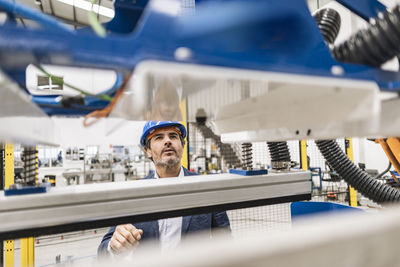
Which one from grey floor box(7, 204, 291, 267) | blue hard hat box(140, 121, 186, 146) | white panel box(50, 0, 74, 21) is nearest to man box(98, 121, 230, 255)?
blue hard hat box(140, 121, 186, 146)

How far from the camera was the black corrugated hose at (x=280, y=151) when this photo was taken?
3.60 ft

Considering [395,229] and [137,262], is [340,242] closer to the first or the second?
[395,229]

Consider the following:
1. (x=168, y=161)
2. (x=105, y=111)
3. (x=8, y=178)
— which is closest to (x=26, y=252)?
(x=8, y=178)

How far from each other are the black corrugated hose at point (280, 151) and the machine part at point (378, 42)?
0.62 m

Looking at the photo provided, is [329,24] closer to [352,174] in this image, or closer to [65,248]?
[352,174]

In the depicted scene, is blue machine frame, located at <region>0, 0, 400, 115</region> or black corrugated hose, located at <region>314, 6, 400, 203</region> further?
black corrugated hose, located at <region>314, 6, 400, 203</region>

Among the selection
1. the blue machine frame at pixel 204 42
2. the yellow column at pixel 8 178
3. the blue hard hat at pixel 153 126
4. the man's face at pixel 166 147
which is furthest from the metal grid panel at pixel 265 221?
the blue machine frame at pixel 204 42

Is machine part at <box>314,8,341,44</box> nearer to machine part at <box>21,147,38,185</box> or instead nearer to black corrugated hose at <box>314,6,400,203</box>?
black corrugated hose at <box>314,6,400,203</box>

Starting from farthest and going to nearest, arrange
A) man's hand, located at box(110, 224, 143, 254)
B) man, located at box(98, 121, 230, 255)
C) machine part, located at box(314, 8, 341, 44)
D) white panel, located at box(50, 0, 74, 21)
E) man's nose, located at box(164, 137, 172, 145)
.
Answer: white panel, located at box(50, 0, 74, 21) < man's nose, located at box(164, 137, 172, 145) < man, located at box(98, 121, 230, 255) < man's hand, located at box(110, 224, 143, 254) < machine part, located at box(314, 8, 341, 44)

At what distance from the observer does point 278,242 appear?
24cm

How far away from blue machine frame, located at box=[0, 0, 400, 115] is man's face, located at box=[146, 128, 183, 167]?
1.02 metres

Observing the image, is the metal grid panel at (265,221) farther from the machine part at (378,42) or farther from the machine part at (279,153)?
the machine part at (378,42)

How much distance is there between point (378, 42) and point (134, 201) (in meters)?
0.77

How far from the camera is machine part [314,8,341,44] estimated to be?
0.60 meters
